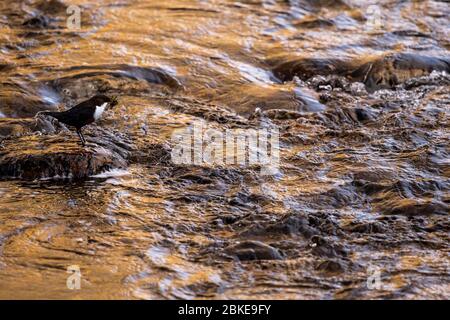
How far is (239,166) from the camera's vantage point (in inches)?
290

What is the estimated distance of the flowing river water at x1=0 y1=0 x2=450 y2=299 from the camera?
5531 millimetres

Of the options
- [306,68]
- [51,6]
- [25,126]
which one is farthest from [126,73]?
[51,6]

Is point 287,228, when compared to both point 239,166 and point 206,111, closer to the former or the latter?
point 239,166

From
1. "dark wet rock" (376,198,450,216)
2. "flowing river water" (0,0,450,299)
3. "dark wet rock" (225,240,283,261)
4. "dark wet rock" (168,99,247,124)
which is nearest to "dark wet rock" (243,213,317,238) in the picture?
"flowing river water" (0,0,450,299)

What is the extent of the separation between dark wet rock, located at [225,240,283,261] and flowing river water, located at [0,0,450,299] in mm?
14

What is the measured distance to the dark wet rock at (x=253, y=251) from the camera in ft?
18.7

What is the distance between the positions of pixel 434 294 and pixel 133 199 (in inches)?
101

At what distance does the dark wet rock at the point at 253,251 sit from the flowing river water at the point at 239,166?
14 millimetres

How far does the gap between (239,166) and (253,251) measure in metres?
1.73

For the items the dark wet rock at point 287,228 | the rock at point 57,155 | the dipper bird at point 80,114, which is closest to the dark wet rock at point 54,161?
the rock at point 57,155

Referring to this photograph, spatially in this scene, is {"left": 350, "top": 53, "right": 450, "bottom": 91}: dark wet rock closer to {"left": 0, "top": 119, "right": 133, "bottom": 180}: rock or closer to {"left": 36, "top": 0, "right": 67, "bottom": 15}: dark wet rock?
{"left": 0, "top": 119, "right": 133, "bottom": 180}: rock

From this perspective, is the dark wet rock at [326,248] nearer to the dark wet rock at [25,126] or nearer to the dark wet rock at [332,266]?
the dark wet rock at [332,266]

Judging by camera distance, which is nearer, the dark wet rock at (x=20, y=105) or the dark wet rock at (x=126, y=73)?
the dark wet rock at (x=20, y=105)
